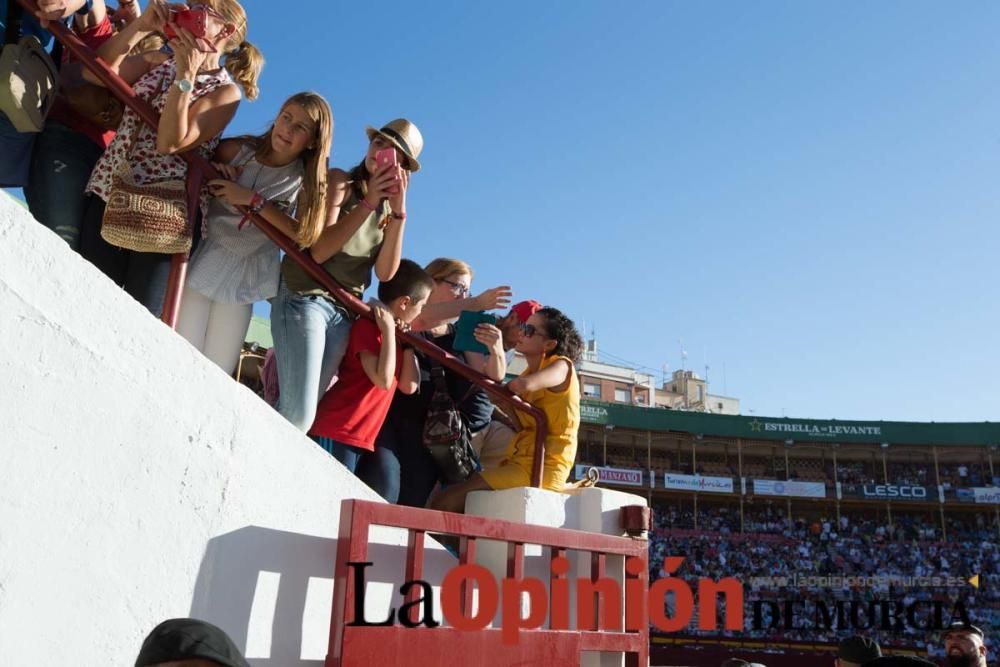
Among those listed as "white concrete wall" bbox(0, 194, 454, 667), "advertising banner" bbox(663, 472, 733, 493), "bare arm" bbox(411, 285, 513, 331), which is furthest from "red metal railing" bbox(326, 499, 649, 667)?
"advertising banner" bbox(663, 472, 733, 493)

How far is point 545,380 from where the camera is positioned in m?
3.55

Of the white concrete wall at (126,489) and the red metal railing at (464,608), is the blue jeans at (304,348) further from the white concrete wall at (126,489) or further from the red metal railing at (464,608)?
the red metal railing at (464,608)

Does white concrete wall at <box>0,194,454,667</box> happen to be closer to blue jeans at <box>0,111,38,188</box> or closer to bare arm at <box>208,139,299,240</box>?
bare arm at <box>208,139,299,240</box>

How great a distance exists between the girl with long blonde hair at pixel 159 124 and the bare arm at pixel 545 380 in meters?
1.34

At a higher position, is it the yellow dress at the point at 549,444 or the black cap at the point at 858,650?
the yellow dress at the point at 549,444

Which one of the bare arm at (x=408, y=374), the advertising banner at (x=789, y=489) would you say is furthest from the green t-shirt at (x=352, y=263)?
the advertising banner at (x=789, y=489)

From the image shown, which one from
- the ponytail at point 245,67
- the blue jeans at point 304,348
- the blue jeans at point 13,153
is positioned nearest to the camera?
the blue jeans at point 13,153

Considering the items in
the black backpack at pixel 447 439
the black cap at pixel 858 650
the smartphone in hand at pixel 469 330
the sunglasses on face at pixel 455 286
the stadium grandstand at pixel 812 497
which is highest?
the stadium grandstand at pixel 812 497

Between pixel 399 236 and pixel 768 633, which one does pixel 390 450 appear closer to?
pixel 399 236

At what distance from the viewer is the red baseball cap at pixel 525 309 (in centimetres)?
393

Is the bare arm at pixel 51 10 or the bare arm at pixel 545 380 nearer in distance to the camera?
the bare arm at pixel 51 10

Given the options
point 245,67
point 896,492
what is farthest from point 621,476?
point 245,67

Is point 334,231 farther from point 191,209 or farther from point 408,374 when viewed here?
point 408,374

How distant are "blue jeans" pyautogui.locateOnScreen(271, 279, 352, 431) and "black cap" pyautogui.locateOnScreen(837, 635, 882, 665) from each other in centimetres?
300
